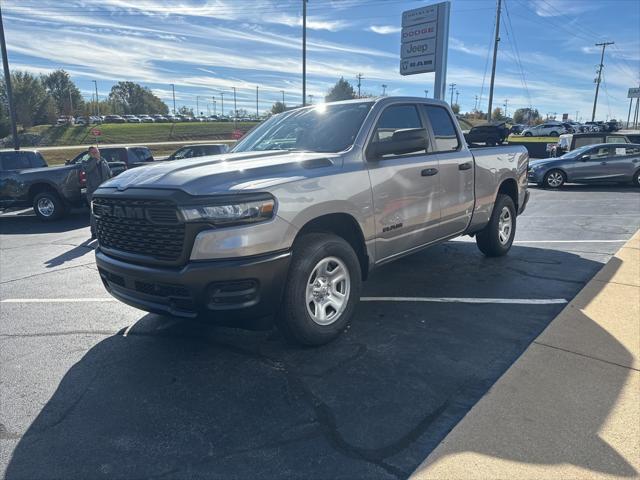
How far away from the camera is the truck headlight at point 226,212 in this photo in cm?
Answer: 309

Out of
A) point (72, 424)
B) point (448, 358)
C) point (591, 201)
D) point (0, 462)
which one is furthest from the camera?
point (591, 201)

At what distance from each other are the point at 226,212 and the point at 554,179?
51.7 ft

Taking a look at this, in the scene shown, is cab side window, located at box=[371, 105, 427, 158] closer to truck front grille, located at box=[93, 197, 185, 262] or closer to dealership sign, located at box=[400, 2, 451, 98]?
truck front grille, located at box=[93, 197, 185, 262]

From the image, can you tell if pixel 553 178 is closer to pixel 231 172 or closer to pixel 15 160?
pixel 231 172

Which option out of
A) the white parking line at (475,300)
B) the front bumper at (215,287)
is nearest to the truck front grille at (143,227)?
the front bumper at (215,287)

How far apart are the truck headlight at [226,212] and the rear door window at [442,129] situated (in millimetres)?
2633

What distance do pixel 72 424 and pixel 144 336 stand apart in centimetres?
132

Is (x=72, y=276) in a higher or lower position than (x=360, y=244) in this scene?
lower

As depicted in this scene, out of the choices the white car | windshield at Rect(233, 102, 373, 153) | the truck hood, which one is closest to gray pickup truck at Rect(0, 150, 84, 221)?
windshield at Rect(233, 102, 373, 153)

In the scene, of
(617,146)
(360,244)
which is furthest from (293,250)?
(617,146)

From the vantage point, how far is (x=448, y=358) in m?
3.58

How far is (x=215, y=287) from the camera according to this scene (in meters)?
3.10

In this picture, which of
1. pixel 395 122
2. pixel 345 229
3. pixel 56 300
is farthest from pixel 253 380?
pixel 56 300

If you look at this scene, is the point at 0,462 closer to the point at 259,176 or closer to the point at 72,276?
the point at 259,176
